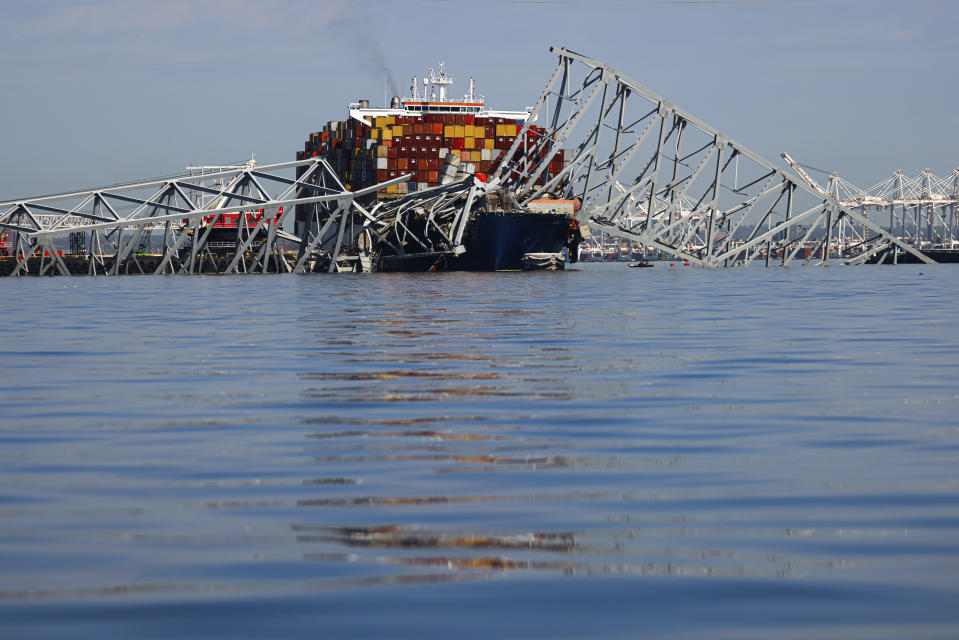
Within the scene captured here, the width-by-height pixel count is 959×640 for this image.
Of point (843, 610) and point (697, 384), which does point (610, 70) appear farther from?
point (843, 610)

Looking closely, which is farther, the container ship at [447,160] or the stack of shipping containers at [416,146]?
the stack of shipping containers at [416,146]

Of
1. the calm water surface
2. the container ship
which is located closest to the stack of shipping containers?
the container ship

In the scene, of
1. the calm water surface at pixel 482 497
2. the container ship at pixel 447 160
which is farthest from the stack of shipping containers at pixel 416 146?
the calm water surface at pixel 482 497

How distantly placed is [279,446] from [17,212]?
94357 mm

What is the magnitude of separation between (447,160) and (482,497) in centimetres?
10650

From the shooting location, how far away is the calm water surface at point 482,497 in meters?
5.94

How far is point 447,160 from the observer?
373 ft

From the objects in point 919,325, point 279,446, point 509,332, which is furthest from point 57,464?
point 919,325

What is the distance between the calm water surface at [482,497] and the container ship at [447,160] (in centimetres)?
8685

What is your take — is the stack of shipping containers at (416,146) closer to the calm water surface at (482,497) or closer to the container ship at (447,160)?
the container ship at (447,160)

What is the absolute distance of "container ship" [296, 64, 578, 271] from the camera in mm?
107125

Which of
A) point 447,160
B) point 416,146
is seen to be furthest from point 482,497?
point 416,146

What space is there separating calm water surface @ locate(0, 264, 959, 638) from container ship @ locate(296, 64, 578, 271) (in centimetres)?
8685

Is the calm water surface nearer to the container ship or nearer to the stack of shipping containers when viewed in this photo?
the container ship
